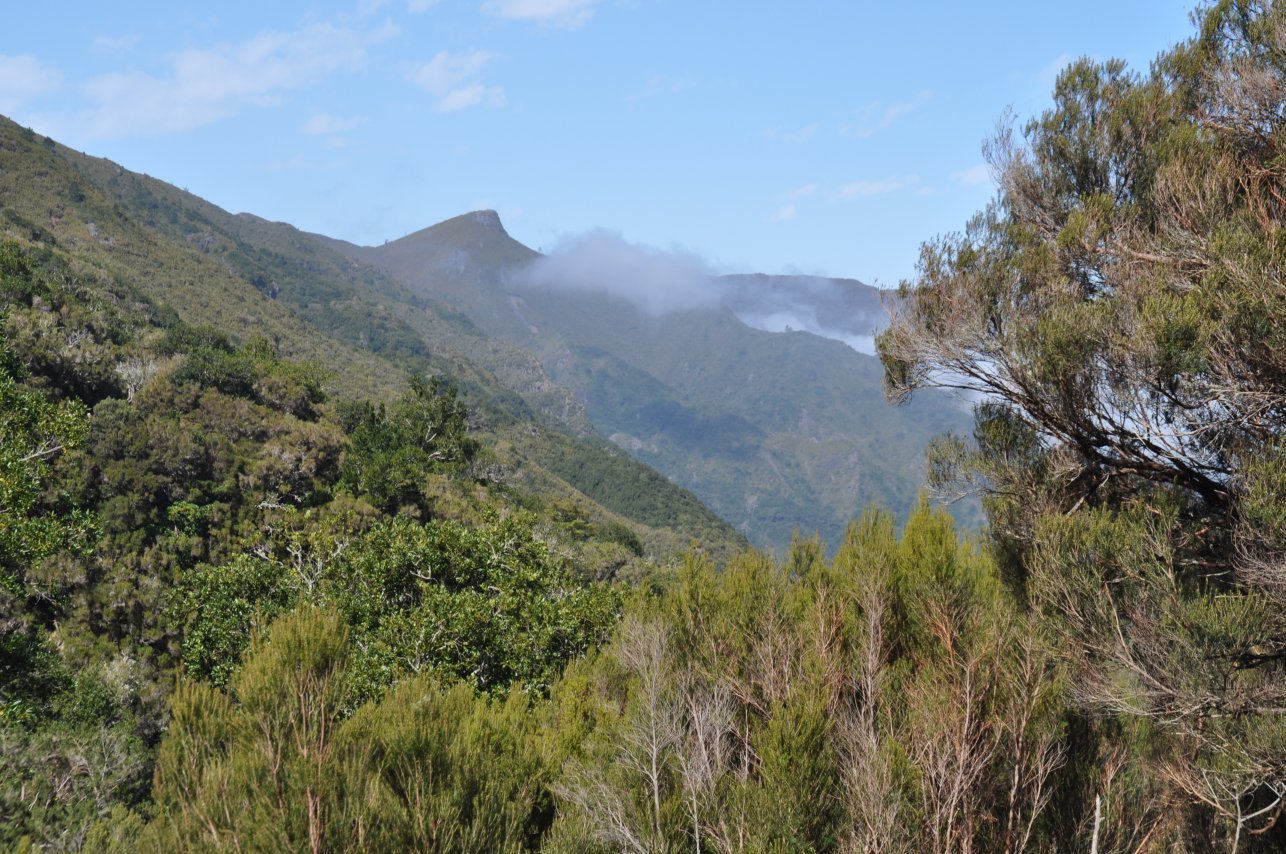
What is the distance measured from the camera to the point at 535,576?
15453 mm

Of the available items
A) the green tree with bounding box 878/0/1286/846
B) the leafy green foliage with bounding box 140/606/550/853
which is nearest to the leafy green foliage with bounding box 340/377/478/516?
the green tree with bounding box 878/0/1286/846

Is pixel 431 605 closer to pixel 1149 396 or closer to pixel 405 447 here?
pixel 1149 396

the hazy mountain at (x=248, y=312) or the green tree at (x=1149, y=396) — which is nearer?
the green tree at (x=1149, y=396)

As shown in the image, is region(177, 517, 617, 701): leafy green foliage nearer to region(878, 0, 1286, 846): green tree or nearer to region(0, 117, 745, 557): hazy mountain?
region(878, 0, 1286, 846): green tree

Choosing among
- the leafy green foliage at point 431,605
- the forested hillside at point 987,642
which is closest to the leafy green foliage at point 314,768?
the forested hillside at point 987,642

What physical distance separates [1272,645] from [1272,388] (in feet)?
6.39

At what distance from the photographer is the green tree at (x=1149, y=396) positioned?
5.56 m

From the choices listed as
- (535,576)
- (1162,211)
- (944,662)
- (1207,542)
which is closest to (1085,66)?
(1162,211)

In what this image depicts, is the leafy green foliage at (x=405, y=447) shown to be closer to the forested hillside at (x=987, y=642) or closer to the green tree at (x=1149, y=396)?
the forested hillside at (x=987, y=642)

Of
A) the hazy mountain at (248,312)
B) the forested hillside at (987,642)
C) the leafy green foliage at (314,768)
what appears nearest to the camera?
the leafy green foliage at (314,768)

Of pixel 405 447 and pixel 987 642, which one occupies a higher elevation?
pixel 987 642

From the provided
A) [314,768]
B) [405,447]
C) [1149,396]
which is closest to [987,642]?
[1149,396]

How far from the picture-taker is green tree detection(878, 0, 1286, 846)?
556 cm

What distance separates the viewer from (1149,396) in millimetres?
6555
